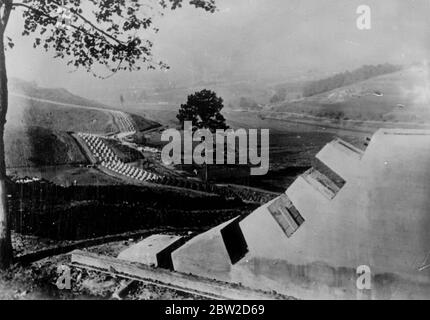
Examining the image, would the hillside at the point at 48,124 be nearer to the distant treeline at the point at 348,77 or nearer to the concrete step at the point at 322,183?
the distant treeline at the point at 348,77

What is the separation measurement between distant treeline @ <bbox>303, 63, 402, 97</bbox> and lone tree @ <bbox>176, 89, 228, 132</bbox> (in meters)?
2.48

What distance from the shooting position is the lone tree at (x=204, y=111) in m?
8.14

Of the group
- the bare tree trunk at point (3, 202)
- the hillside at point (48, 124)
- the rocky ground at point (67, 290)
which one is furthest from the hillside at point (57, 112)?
the rocky ground at point (67, 290)

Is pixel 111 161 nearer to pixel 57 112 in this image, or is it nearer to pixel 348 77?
pixel 348 77

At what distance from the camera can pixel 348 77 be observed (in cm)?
821

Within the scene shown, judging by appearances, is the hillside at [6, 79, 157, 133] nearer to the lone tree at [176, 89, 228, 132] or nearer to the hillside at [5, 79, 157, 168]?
the hillside at [5, 79, 157, 168]

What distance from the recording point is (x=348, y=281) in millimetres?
4055

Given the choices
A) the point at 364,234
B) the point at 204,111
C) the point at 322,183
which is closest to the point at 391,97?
the point at 322,183

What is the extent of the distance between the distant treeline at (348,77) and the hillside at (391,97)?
0.38ft

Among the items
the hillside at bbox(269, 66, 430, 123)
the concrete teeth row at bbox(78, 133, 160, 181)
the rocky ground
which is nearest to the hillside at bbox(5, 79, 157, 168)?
the concrete teeth row at bbox(78, 133, 160, 181)

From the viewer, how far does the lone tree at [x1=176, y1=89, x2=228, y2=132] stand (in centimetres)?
814

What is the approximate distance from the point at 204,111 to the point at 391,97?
3.76 metres

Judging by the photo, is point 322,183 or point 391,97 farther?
point 391,97
